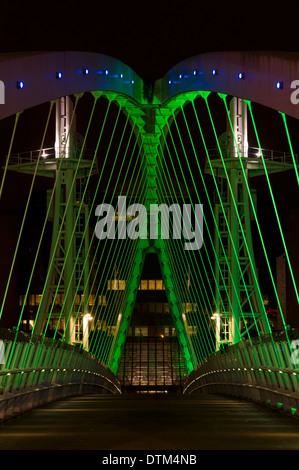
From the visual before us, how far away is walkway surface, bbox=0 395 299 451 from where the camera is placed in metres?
10.1

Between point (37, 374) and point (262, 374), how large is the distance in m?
4.20

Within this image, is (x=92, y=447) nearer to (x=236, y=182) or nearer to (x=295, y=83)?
(x=295, y=83)

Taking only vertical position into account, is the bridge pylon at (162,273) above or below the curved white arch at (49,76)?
above

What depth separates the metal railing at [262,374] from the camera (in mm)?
14422

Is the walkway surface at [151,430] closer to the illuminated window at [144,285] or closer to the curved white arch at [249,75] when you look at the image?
the curved white arch at [249,75]

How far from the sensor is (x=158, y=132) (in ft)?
124

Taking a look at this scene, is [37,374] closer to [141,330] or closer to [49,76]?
[49,76]

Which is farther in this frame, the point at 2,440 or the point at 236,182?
the point at 236,182

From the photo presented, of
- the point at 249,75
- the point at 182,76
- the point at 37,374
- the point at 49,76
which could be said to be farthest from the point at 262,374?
the point at 182,76

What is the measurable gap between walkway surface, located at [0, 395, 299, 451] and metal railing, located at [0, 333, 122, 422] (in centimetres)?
33

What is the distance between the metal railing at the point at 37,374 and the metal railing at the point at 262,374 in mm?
4042

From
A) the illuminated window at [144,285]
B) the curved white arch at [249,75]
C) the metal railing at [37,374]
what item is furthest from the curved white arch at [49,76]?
the illuminated window at [144,285]
